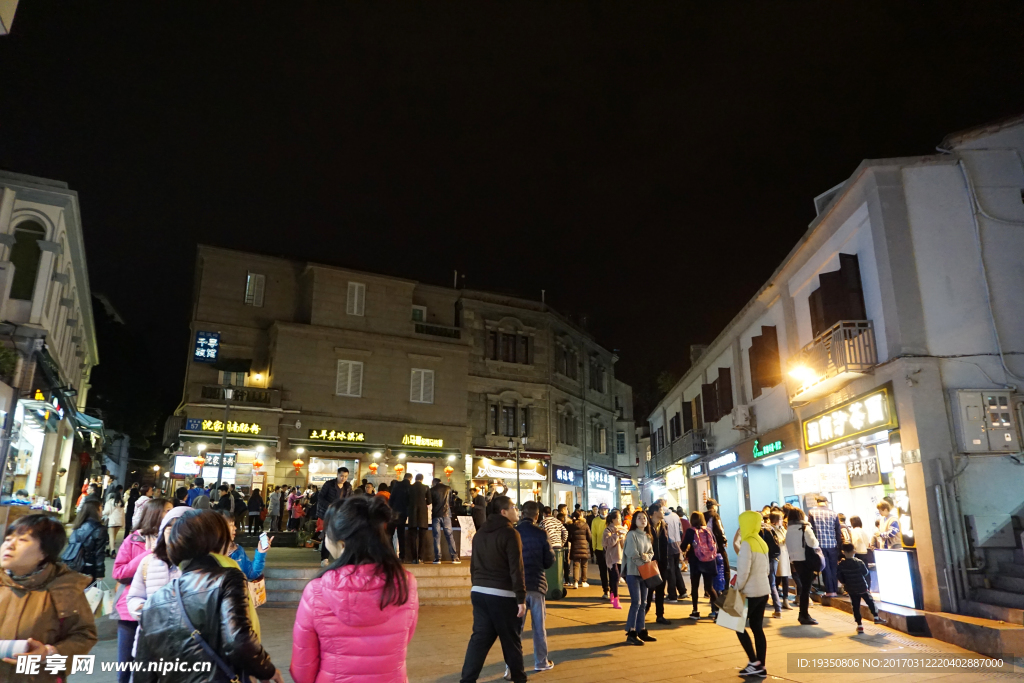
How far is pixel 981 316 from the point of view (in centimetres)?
1160

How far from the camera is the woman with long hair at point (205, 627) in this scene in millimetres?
2898

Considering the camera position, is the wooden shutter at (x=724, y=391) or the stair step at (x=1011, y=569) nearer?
the stair step at (x=1011, y=569)

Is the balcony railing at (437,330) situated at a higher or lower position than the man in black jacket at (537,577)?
higher

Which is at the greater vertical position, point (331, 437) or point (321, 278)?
point (321, 278)

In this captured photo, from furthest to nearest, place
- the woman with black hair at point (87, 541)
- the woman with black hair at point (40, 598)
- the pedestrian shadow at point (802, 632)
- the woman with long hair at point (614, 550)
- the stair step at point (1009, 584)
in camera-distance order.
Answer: the woman with long hair at point (614, 550) → the pedestrian shadow at point (802, 632) → the stair step at point (1009, 584) → the woman with black hair at point (87, 541) → the woman with black hair at point (40, 598)

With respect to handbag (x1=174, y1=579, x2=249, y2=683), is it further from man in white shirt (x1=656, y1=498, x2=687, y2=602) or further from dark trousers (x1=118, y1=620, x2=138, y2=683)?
man in white shirt (x1=656, y1=498, x2=687, y2=602)

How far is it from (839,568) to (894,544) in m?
2.51

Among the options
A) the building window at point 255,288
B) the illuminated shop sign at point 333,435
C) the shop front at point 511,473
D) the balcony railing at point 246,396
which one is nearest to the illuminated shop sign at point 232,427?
the balcony railing at point 246,396

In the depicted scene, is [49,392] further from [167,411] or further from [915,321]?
[167,411]

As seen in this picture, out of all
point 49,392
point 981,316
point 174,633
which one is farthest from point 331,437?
point 174,633

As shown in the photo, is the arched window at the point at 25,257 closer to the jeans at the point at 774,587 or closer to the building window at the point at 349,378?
the building window at the point at 349,378

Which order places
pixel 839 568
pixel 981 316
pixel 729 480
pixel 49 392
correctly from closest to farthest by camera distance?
pixel 839 568, pixel 981 316, pixel 49 392, pixel 729 480

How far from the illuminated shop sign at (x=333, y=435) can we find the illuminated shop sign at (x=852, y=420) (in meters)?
19.2

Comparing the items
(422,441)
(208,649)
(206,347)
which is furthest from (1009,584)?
(206,347)
